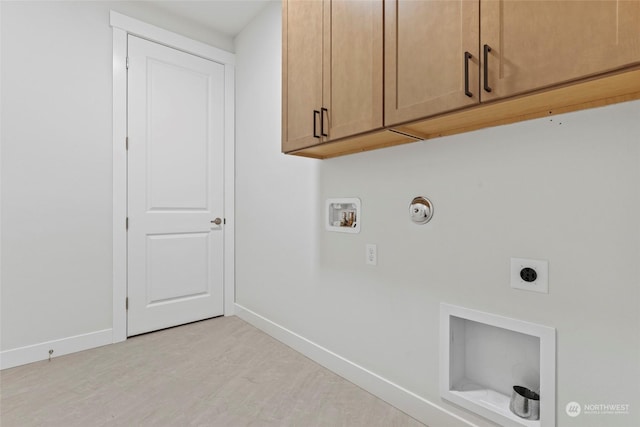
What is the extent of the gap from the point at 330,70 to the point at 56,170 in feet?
6.73

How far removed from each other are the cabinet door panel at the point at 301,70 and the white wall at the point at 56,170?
155cm

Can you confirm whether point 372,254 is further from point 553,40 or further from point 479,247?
point 553,40

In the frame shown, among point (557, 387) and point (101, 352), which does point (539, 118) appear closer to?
point (557, 387)

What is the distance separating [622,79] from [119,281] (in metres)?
3.03

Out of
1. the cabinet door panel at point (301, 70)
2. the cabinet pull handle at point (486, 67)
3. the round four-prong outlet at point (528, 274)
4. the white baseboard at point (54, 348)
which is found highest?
the cabinet door panel at point (301, 70)

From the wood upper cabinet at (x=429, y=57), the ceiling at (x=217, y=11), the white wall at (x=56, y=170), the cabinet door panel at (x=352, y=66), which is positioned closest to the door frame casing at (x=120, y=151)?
the white wall at (x=56, y=170)

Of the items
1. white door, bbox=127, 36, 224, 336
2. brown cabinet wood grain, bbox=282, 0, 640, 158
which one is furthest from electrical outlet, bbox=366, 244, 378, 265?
white door, bbox=127, 36, 224, 336

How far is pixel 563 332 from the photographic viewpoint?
113 centimetres

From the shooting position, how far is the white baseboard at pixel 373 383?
146cm

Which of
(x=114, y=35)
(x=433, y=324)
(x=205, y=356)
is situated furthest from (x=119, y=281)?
(x=433, y=324)

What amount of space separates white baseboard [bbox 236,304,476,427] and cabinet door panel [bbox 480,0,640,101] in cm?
136

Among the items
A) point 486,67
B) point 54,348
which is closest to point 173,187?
point 54,348

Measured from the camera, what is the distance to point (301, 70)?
1753mm

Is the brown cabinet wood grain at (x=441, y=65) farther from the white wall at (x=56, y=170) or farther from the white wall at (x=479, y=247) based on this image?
the white wall at (x=56, y=170)
